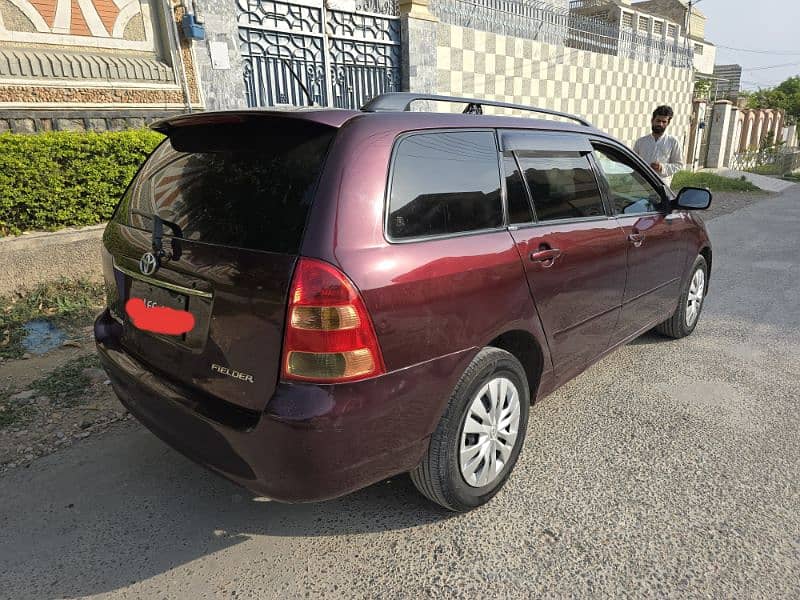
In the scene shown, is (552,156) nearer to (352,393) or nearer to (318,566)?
(352,393)

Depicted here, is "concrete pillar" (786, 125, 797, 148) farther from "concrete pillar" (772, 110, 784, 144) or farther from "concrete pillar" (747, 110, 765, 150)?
"concrete pillar" (747, 110, 765, 150)

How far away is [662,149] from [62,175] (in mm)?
6039

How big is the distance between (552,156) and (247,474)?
2.08 metres

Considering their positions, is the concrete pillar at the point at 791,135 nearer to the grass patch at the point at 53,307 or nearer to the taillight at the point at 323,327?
the grass patch at the point at 53,307

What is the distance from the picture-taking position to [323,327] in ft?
5.83

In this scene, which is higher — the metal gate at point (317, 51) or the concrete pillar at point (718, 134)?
the metal gate at point (317, 51)

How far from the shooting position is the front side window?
128 inches

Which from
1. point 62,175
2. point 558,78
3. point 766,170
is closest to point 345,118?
point 62,175

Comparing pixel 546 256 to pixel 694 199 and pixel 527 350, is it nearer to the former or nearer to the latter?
pixel 527 350

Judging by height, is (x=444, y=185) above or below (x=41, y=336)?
above

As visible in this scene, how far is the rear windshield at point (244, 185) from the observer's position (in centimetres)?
188

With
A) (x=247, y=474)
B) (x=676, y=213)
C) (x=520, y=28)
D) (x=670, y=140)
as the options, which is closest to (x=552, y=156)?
(x=676, y=213)

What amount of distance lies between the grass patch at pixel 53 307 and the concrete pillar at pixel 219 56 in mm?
2870

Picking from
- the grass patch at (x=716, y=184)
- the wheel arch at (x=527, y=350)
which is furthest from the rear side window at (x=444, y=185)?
the grass patch at (x=716, y=184)
